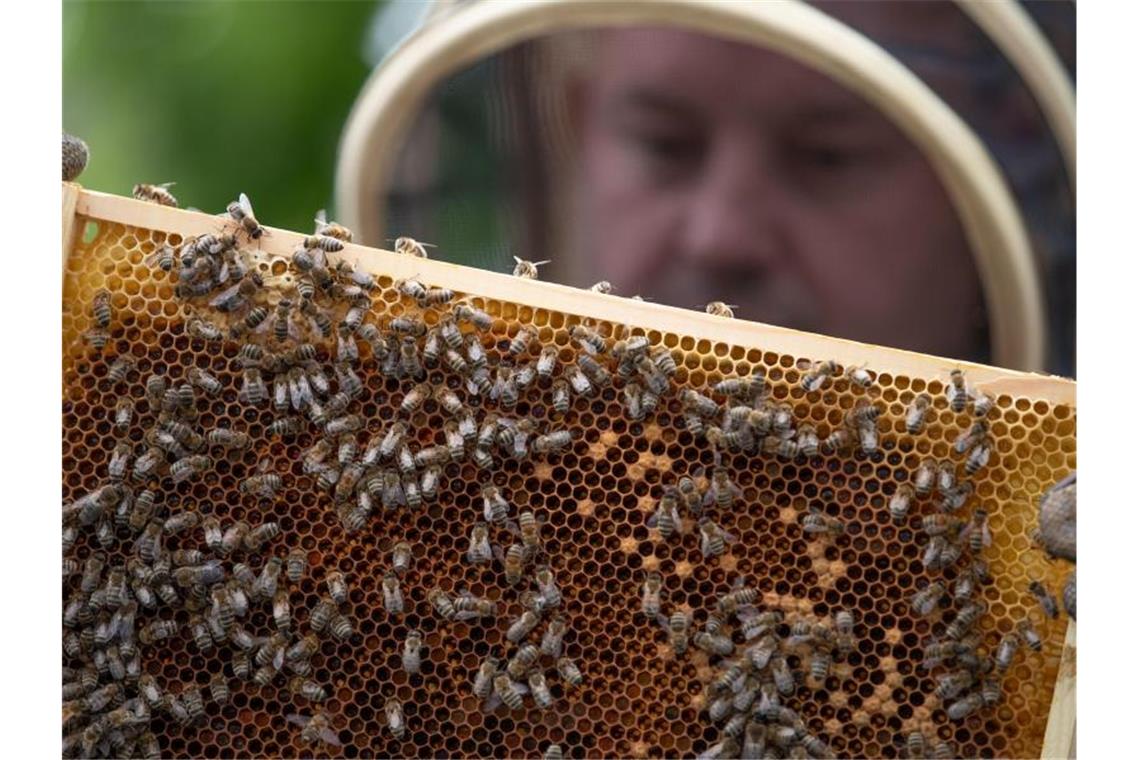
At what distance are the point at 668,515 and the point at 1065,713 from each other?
0.97m

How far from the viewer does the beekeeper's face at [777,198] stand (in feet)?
15.7

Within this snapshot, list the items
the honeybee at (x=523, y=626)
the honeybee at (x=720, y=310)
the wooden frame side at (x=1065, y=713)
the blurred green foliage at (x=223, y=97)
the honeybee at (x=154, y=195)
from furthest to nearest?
the blurred green foliage at (x=223, y=97)
the honeybee at (x=154, y=195)
the honeybee at (x=720, y=310)
the honeybee at (x=523, y=626)
the wooden frame side at (x=1065, y=713)

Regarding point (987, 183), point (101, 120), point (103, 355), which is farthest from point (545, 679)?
point (101, 120)

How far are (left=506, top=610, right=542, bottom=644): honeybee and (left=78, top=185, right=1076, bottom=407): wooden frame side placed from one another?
2.30 ft

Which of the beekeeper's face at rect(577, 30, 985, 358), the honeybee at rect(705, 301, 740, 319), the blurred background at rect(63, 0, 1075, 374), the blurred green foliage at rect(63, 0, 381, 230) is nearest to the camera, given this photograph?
the honeybee at rect(705, 301, 740, 319)

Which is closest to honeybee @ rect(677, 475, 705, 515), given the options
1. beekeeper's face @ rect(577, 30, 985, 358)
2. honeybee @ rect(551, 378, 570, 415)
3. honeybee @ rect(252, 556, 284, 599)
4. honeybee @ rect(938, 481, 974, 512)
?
honeybee @ rect(551, 378, 570, 415)

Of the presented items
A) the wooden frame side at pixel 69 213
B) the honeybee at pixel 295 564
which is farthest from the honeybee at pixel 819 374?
the wooden frame side at pixel 69 213

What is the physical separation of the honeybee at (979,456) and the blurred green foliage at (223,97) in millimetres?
5085

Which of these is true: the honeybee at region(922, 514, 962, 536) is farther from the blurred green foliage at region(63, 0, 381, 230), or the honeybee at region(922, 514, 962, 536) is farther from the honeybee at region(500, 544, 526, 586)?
the blurred green foliage at region(63, 0, 381, 230)

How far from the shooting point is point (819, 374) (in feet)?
8.43

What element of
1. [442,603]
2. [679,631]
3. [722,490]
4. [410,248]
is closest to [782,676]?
[679,631]

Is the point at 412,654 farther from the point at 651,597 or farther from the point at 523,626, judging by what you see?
the point at 651,597

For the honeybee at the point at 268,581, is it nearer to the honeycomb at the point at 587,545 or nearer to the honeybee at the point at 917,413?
the honeycomb at the point at 587,545

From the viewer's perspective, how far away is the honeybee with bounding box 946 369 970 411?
2527mm
